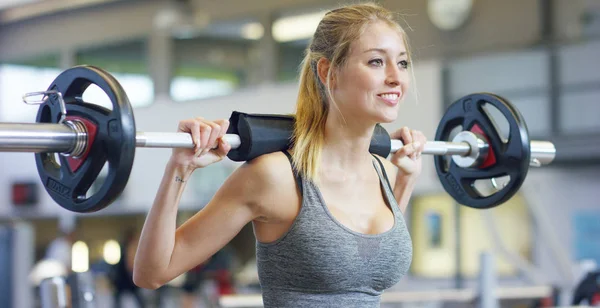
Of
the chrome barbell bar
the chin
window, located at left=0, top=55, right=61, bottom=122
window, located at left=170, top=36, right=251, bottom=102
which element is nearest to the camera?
the chrome barbell bar

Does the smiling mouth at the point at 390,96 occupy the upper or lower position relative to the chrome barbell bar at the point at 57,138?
upper

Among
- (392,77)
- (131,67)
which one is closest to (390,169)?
(392,77)

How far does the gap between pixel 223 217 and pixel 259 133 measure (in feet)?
0.60

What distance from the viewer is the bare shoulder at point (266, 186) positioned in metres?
1.70

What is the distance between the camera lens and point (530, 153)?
2.16m

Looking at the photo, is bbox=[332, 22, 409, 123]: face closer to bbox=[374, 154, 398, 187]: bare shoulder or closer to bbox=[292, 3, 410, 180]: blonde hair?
bbox=[292, 3, 410, 180]: blonde hair

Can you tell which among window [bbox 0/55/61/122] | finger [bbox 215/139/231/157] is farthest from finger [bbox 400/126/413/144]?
window [bbox 0/55/61/122]

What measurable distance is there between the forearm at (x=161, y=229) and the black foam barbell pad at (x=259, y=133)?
14 cm

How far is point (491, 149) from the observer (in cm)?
221

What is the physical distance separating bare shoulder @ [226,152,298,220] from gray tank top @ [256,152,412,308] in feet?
0.10

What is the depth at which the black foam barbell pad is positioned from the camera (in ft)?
5.69

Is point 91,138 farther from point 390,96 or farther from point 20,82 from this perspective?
point 20,82

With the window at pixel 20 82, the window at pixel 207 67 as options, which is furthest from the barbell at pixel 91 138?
the window at pixel 20 82

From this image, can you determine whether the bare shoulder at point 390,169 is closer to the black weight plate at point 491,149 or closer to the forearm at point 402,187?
the forearm at point 402,187
